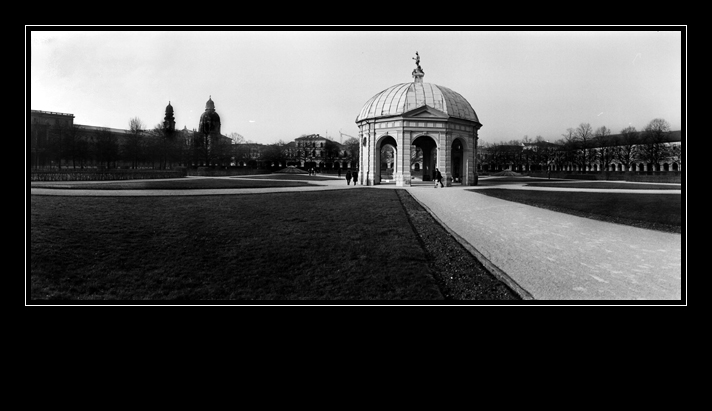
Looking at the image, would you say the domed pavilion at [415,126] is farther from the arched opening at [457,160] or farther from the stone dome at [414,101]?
the arched opening at [457,160]

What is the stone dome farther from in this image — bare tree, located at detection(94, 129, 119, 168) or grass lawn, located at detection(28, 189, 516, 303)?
grass lawn, located at detection(28, 189, 516, 303)

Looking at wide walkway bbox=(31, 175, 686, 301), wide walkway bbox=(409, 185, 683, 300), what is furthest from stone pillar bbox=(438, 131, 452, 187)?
wide walkway bbox=(31, 175, 686, 301)

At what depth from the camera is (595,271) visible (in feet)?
22.0

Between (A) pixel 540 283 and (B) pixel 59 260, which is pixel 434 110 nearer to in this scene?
(A) pixel 540 283

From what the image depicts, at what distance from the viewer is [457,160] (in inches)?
1476

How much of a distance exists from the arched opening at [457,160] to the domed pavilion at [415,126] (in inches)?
7.7

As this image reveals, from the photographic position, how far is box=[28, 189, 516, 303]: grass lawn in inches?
216

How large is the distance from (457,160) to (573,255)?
3078cm

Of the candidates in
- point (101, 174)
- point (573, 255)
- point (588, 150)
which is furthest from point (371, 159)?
point (573, 255)

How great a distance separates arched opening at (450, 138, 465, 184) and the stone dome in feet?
9.83

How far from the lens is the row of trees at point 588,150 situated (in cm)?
1166

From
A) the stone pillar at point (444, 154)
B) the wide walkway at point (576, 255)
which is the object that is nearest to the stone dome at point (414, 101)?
the stone pillar at point (444, 154)

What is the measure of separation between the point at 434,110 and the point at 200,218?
83.4ft
